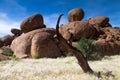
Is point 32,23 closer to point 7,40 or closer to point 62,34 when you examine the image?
point 62,34

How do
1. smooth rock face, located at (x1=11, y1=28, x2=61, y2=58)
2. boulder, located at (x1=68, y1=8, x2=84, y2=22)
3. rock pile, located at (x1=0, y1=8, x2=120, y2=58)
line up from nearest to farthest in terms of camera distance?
→ 1. smooth rock face, located at (x1=11, y1=28, x2=61, y2=58)
2. rock pile, located at (x1=0, y1=8, x2=120, y2=58)
3. boulder, located at (x1=68, y1=8, x2=84, y2=22)

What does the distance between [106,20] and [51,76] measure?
3043 centimetres

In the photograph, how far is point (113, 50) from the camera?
34.5 meters

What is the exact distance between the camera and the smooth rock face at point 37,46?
30297 millimetres

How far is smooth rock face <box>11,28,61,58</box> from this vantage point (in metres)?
30.3

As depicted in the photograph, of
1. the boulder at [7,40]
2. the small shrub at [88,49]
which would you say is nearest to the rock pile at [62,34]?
the small shrub at [88,49]

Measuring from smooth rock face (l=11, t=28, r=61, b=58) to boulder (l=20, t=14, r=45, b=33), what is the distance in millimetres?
3144

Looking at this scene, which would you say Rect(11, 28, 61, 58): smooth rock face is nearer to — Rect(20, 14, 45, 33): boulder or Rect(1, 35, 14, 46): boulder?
Rect(20, 14, 45, 33): boulder

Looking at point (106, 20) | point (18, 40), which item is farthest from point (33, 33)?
point (106, 20)

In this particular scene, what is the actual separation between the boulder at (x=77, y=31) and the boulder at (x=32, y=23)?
3.74m

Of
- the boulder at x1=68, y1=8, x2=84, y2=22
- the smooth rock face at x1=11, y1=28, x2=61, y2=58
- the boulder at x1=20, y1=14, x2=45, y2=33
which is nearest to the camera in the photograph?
the smooth rock face at x1=11, y1=28, x2=61, y2=58

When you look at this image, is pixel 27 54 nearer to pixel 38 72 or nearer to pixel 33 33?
pixel 33 33

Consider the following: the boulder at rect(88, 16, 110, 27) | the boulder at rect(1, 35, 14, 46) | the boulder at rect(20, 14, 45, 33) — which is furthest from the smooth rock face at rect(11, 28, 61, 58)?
the boulder at rect(1, 35, 14, 46)

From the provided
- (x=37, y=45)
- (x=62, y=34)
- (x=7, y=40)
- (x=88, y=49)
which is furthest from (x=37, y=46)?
(x=7, y=40)
